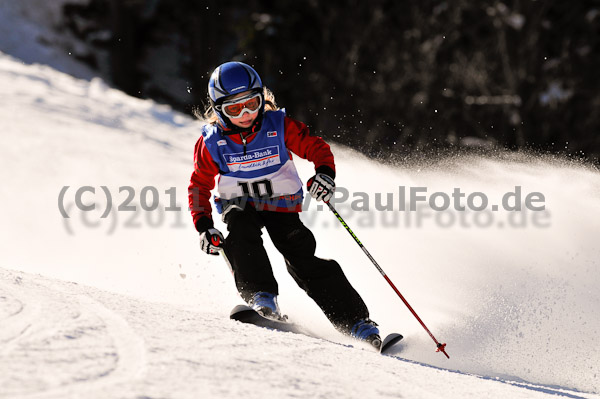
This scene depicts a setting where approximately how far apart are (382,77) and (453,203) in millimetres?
13789

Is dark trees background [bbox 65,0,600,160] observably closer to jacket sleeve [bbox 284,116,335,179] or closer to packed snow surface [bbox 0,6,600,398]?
packed snow surface [bbox 0,6,600,398]

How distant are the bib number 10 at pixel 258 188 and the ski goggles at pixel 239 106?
1.33 feet

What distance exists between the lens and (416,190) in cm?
699

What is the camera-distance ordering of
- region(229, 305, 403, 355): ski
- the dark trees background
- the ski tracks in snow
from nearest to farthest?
the ski tracks in snow < region(229, 305, 403, 355): ski < the dark trees background

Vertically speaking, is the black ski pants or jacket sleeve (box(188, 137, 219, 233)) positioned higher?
jacket sleeve (box(188, 137, 219, 233))

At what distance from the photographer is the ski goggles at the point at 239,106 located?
3688 mm

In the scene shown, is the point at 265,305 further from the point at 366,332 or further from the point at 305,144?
the point at 305,144

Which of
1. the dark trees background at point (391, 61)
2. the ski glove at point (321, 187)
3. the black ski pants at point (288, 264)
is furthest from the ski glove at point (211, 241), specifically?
the dark trees background at point (391, 61)

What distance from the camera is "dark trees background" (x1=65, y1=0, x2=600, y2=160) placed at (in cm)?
1667

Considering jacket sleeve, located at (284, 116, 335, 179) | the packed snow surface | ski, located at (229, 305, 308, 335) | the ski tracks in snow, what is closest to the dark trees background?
the packed snow surface

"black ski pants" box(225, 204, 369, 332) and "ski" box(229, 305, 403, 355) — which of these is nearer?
"ski" box(229, 305, 403, 355)

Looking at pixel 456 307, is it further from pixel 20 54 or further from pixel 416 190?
pixel 20 54

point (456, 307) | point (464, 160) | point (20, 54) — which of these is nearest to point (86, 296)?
point (456, 307)

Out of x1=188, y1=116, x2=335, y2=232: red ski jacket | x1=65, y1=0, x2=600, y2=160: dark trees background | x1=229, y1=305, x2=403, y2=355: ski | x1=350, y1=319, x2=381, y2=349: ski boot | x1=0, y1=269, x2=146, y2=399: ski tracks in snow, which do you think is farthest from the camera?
x1=65, y1=0, x2=600, y2=160: dark trees background
